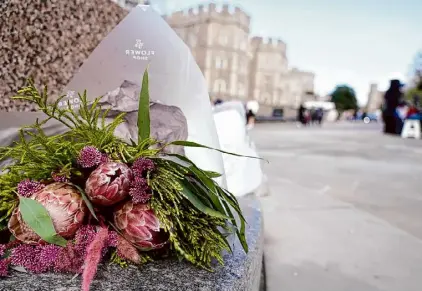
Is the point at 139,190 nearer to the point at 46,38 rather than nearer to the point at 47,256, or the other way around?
the point at 47,256

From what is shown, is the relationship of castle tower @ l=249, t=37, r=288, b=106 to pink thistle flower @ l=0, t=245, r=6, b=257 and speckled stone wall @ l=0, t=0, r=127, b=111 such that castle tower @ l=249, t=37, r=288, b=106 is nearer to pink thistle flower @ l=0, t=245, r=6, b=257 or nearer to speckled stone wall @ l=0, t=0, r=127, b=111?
speckled stone wall @ l=0, t=0, r=127, b=111

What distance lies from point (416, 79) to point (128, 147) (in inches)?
1666

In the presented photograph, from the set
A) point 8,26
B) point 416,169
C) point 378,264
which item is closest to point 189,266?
point 8,26

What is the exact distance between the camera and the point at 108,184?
81 centimetres

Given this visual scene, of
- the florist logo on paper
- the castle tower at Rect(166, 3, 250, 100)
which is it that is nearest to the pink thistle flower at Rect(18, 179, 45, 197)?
the florist logo on paper

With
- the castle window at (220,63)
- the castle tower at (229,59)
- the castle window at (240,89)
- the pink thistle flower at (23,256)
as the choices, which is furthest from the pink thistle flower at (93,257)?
the castle window at (240,89)

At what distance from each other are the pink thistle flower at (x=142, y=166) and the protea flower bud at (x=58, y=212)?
0.12 m

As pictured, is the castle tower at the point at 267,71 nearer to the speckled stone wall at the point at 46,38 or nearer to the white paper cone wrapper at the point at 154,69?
the speckled stone wall at the point at 46,38

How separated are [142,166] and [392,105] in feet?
58.9

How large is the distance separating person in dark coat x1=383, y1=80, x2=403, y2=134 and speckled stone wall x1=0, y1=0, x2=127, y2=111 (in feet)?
53.6

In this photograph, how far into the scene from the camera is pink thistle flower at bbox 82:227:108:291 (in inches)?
28.6

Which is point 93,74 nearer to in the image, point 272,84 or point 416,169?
point 416,169

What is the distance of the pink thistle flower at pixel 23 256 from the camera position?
817 mm

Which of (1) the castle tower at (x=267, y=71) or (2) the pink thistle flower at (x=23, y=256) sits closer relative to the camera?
(2) the pink thistle flower at (x=23, y=256)
